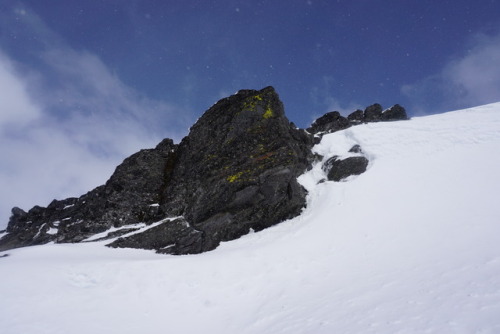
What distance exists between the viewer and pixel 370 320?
21.7 feet

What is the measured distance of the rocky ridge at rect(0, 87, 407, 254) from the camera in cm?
1691

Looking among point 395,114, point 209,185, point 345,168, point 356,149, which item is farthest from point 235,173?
point 395,114

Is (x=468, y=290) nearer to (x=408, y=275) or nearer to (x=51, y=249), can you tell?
(x=408, y=275)

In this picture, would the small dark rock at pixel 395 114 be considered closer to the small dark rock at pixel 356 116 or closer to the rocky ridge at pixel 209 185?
the small dark rock at pixel 356 116

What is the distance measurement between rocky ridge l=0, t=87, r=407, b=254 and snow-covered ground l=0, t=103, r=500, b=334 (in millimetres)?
1365

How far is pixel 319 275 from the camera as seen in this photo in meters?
11.0

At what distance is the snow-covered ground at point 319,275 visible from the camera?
7133 millimetres

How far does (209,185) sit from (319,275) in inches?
379

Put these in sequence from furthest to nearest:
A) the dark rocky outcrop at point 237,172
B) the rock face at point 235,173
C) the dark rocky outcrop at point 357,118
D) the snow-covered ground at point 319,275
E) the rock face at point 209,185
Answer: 1. the dark rocky outcrop at point 357,118
2. the dark rocky outcrop at point 237,172
3. the rock face at point 235,173
4. the rock face at point 209,185
5. the snow-covered ground at point 319,275

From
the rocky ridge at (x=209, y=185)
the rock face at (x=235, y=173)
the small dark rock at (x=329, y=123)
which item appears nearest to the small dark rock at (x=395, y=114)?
the small dark rock at (x=329, y=123)

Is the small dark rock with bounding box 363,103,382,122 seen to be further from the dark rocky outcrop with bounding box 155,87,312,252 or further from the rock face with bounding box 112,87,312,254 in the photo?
the dark rocky outcrop with bounding box 155,87,312,252

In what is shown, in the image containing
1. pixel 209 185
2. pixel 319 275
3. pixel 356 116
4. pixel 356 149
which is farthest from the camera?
pixel 356 116

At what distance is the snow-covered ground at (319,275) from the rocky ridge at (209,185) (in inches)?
53.7

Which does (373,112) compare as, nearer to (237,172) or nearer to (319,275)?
(237,172)
